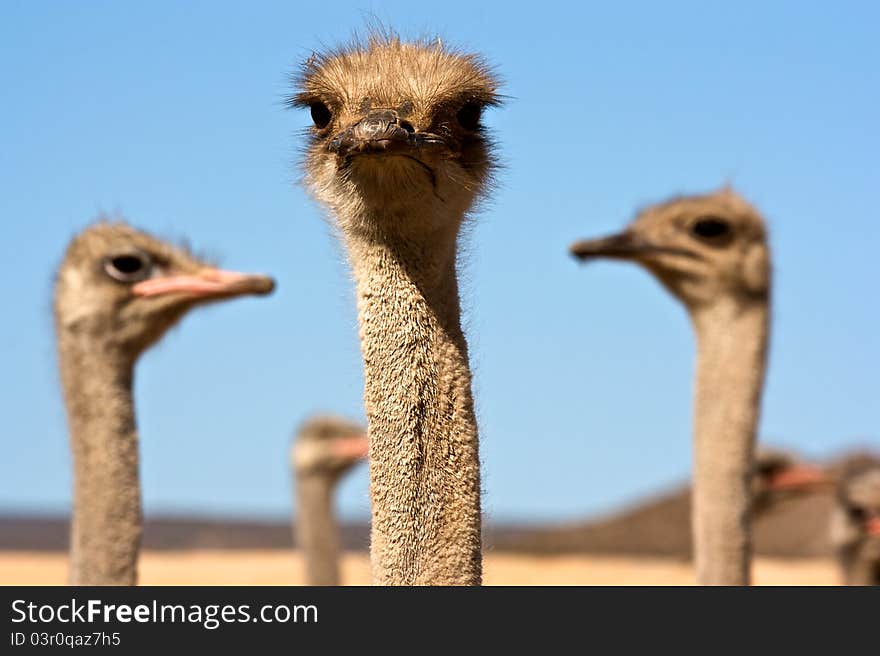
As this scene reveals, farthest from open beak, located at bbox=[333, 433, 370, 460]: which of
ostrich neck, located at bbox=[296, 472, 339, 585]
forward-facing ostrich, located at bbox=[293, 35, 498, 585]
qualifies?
forward-facing ostrich, located at bbox=[293, 35, 498, 585]

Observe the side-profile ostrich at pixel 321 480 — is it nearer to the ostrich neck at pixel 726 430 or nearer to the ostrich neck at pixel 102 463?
the ostrich neck at pixel 726 430

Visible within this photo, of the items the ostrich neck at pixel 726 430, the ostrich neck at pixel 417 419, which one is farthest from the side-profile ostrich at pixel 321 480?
the ostrich neck at pixel 417 419

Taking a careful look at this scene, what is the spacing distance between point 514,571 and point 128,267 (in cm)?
1467

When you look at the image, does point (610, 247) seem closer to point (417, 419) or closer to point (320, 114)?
point (320, 114)

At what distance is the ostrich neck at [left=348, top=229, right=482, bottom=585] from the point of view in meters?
3.86

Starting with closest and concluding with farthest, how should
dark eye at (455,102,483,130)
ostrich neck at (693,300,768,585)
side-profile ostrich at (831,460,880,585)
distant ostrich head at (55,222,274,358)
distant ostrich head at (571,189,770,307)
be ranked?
dark eye at (455,102,483,130), distant ostrich head at (55,222,274,358), ostrich neck at (693,300,768,585), distant ostrich head at (571,189,770,307), side-profile ostrich at (831,460,880,585)

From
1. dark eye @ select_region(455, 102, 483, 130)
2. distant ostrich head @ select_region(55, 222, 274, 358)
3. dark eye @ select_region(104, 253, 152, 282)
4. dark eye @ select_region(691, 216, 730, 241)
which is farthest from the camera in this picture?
dark eye @ select_region(691, 216, 730, 241)

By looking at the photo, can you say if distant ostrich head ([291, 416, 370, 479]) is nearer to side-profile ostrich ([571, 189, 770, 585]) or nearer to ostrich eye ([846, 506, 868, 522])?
ostrich eye ([846, 506, 868, 522])

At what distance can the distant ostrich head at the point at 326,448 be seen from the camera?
11.9 metres

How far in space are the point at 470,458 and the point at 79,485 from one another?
8.12 feet

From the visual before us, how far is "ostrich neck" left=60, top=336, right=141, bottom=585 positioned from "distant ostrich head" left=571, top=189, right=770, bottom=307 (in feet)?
6.87
